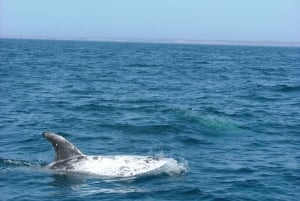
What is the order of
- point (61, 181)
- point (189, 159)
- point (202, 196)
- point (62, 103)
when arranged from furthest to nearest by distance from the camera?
point (62, 103) < point (189, 159) < point (61, 181) < point (202, 196)

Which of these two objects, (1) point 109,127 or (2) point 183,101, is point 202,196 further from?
(2) point 183,101

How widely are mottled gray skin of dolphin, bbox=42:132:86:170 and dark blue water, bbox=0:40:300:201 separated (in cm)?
51

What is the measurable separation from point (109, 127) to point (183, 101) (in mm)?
10611

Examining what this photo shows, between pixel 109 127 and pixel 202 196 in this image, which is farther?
pixel 109 127

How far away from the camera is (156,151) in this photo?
20.8 m

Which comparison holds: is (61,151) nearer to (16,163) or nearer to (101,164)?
(101,164)

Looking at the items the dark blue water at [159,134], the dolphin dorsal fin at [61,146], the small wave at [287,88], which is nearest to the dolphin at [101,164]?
the dolphin dorsal fin at [61,146]

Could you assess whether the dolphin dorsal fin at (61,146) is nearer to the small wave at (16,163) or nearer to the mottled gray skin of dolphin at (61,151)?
the mottled gray skin of dolphin at (61,151)

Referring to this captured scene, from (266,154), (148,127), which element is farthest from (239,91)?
(266,154)

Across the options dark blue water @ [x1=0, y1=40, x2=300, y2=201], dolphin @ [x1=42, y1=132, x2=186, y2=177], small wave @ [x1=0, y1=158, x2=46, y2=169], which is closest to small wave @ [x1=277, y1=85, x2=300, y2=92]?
dark blue water @ [x1=0, y1=40, x2=300, y2=201]

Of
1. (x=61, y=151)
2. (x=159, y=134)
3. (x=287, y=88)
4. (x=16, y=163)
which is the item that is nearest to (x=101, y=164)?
(x=61, y=151)

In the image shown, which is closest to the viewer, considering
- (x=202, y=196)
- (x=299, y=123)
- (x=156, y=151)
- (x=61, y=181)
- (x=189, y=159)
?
(x=202, y=196)

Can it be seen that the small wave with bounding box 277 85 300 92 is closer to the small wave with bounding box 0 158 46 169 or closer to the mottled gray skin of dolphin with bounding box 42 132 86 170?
the small wave with bounding box 0 158 46 169

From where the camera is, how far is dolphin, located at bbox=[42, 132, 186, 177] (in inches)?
676
